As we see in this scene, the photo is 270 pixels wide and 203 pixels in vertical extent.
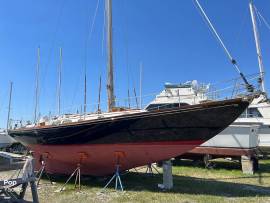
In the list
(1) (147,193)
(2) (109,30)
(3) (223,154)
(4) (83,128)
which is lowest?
(1) (147,193)

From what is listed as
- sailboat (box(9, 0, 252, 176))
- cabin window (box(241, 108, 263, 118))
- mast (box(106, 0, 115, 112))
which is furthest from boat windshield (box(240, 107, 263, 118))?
sailboat (box(9, 0, 252, 176))

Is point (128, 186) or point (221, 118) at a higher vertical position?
point (221, 118)

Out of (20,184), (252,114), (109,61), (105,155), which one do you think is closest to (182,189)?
(105,155)

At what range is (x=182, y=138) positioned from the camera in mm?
10062

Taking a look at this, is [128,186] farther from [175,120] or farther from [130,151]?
[175,120]

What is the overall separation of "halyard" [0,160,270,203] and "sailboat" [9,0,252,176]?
834 mm

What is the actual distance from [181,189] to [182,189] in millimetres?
30

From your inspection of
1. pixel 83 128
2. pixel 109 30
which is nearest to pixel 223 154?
pixel 83 128

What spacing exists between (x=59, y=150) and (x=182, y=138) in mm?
4789

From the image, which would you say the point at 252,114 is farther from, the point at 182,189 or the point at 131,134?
the point at 131,134

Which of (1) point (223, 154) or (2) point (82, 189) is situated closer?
(2) point (82, 189)

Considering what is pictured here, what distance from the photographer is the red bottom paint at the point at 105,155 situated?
1023 centimetres

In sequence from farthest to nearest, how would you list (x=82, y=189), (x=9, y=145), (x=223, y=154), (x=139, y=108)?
(x=9, y=145) < (x=223, y=154) < (x=139, y=108) < (x=82, y=189)

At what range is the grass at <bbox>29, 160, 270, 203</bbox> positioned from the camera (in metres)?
9.05
